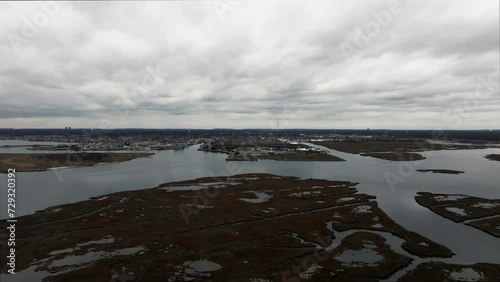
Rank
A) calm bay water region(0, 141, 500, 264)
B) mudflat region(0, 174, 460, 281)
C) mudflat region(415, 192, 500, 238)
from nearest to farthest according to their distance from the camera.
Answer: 1. mudflat region(0, 174, 460, 281)
2. calm bay water region(0, 141, 500, 264)
3. mudflat region(415, 192, 500, 238)

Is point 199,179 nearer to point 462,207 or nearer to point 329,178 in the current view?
point 329,178

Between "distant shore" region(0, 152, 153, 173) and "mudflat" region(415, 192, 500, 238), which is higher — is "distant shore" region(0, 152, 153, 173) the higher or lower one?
the higher one

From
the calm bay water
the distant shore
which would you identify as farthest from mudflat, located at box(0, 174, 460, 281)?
the distant shore

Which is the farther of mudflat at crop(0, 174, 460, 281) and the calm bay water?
the calm bay water

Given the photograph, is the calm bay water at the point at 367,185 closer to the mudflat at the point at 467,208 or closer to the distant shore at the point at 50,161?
the mudflat at the point at 467,208

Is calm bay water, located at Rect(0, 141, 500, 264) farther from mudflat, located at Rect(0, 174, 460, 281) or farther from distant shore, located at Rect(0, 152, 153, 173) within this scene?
distant shore, located at Rect(0, 152, 153, 173)

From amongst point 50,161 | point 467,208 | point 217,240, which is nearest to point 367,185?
point 467,208

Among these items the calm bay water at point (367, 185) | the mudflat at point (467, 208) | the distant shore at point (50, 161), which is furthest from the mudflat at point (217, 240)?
the distant shore at point (50, 161)

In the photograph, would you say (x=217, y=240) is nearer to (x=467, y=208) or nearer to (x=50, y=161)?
(x=467, y=208)

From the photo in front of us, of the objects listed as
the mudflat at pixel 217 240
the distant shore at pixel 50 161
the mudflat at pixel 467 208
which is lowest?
the mudflat at pixel 217 240
